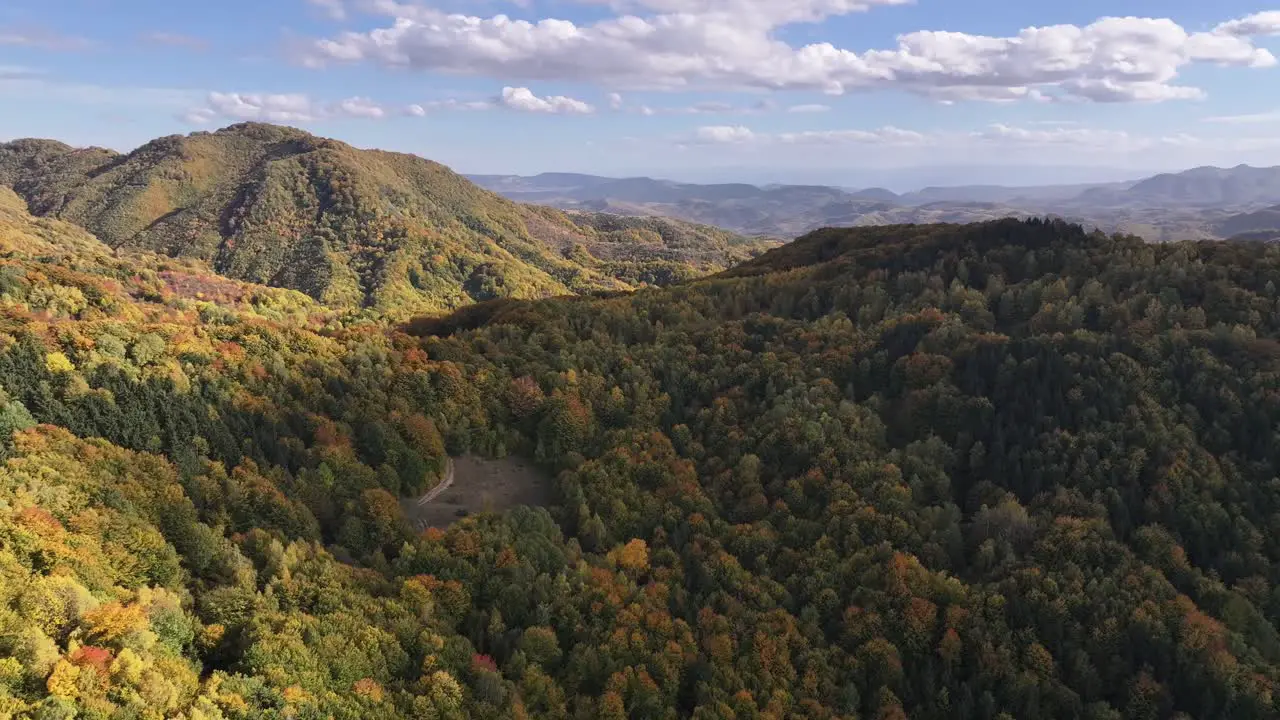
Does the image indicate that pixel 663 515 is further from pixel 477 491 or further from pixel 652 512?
pixel 477 491

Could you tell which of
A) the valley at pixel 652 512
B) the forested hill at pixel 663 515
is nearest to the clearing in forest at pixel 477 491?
the valley at pixel 652 512

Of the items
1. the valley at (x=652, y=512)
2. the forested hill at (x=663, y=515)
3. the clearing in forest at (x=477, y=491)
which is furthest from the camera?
the clearing in forest at (x=477, y=491)

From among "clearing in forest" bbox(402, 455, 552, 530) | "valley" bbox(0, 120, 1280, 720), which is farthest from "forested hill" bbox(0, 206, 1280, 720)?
"clearing in forest" bbox(402, 455, 552, 530)

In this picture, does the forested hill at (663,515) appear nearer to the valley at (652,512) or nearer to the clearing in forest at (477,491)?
the valley at (652,512)

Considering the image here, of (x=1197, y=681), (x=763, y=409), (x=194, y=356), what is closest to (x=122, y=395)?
(x=194, y=356)

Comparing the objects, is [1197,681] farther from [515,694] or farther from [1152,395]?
[515,694]

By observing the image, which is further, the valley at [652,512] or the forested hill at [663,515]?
the valley at [652,512]
